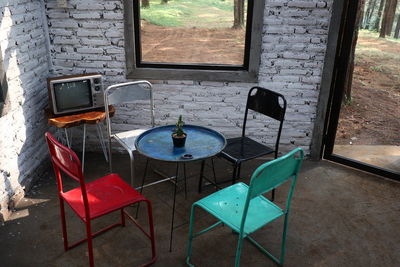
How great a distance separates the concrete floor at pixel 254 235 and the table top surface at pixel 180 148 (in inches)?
27.8

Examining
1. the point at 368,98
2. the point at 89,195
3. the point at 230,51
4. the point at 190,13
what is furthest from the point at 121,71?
the point at 368,98

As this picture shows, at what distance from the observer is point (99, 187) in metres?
2.82

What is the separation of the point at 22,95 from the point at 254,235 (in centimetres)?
242

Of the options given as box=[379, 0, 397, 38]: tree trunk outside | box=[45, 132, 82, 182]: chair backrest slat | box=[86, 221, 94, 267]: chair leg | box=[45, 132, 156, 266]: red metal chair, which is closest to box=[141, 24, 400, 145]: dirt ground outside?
box=[379, 0, 397, 38]: tree trunk outside

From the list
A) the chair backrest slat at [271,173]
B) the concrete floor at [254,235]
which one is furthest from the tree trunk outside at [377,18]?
the chair backrest slat at [271,173]

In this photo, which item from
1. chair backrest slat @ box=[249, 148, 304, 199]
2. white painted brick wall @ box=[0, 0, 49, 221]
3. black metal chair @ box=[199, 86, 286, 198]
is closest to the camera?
chair backrest slat @ box=[249, 148, 304, 199]

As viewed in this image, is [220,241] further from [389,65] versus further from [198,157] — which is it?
[389,65]

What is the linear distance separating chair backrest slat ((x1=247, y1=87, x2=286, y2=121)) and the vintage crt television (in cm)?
150

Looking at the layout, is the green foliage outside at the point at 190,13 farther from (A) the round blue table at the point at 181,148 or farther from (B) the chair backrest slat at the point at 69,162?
(B) the chair backrest slat at the point at 69,162

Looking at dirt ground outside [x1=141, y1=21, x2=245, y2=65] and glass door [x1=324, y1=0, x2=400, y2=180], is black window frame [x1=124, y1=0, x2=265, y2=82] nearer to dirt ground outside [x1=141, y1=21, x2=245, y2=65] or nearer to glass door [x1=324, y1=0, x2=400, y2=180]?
dirt ground outside [x1=141, y1=21, x2=245, y2=65]

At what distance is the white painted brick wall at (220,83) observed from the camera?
3.92m

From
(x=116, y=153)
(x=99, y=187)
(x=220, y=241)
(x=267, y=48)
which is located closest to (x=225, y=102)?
(x=267, y=48)

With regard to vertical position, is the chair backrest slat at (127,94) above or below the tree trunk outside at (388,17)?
below

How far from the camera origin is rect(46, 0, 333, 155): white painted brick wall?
392cm
